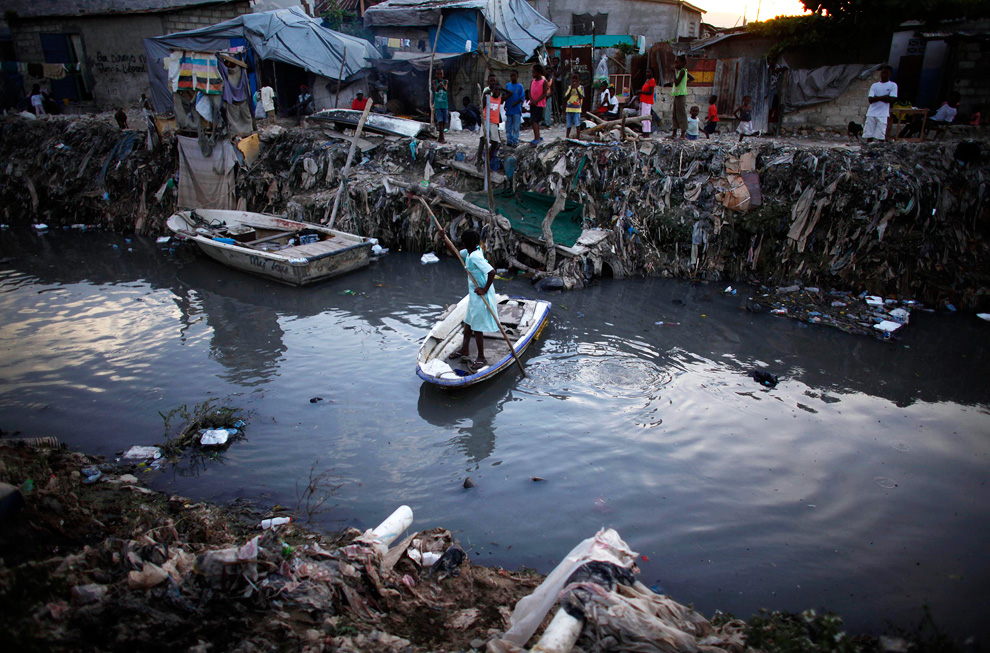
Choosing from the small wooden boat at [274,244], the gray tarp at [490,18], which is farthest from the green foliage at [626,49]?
the small wooden boat at [274,244]

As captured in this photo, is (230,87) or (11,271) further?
(230,87)

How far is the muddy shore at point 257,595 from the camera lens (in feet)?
9.05

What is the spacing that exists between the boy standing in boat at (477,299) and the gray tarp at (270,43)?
1238 cm

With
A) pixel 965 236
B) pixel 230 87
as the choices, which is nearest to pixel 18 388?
pixel 230 87

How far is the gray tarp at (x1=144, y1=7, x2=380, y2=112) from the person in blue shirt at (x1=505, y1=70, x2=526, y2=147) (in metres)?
6.75

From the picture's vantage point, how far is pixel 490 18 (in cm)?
1680

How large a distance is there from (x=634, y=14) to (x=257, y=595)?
23.0m

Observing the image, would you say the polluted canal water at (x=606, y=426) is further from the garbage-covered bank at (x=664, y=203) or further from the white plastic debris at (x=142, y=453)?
the garbage-covered bank at (x=664, y=203)

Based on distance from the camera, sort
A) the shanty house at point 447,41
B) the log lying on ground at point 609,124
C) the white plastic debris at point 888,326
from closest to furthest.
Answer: the white plastic debris at point 888,326 → the log lying on ground at point 609,124 → the shanty house at point 447,41

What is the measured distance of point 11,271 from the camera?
11258 millimetres

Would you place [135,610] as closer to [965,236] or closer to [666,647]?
Result: [666,647]

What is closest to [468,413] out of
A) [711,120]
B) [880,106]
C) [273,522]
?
[273,522]

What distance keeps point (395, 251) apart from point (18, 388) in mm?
7304

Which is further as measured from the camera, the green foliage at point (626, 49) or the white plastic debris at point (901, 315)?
the green foliage at point (626, 49)
